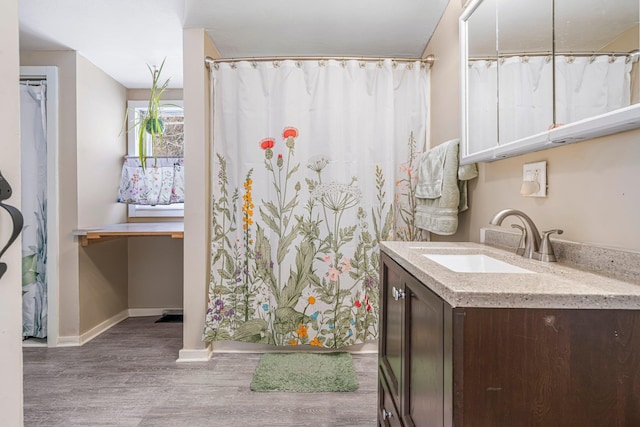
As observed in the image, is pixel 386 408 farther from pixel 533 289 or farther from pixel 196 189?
pixel 196 189

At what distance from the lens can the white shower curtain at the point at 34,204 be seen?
2.69 metres

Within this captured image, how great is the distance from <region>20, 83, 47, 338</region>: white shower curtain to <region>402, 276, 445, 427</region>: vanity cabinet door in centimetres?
284

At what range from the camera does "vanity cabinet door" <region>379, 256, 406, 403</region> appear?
1.21 m

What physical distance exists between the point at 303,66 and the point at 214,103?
656 mm

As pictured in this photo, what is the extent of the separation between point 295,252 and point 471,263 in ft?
4.54

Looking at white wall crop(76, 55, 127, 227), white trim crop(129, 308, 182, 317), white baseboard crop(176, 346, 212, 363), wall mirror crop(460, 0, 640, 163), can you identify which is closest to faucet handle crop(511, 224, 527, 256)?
wall mirror crop(460, 0, 640, 163)

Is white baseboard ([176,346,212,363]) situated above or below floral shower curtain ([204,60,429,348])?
below

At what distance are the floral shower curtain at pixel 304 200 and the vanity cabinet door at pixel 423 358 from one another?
137 cm

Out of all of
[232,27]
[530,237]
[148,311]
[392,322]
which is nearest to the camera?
[530,237]

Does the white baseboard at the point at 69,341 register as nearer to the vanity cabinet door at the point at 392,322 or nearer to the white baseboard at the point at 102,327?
the white baseboard at the point at 102,327

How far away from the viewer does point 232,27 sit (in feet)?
7.84

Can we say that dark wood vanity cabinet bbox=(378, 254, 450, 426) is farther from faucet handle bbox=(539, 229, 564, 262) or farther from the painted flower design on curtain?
the painted flower design on curtain

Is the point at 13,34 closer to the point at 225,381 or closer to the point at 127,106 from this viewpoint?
the point at 225,381

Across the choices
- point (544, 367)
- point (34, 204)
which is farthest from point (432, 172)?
point (34, 204)
